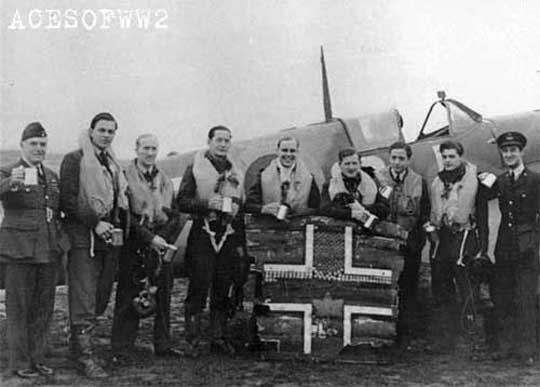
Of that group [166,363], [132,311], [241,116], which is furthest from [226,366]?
[241,116]

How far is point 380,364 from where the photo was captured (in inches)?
145

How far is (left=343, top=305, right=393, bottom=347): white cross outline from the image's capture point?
375 centimetres

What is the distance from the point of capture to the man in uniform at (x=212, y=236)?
12.5 feet

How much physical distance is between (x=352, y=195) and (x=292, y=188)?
404 mm

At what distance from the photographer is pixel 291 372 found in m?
3.60

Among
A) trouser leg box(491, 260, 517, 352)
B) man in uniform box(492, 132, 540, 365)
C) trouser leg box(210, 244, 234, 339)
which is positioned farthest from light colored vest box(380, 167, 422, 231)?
trouser leg box(210, 244, 234, 339)

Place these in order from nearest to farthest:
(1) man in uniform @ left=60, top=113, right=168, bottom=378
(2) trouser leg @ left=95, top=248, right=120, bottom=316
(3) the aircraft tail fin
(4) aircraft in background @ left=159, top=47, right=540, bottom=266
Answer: (1) man in uniform @ left=60, top=113, right=168, bottom=378, (2) trouser leg @ left=95, top=248, right=120, bottom=316, (4) aircraft in background @ left=159, top=47, right=540, bottom=266, (3) the aircraft tail fin

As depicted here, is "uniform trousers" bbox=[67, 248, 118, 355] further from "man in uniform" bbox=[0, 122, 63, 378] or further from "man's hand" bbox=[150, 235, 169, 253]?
"man's hand" bbox=[150, 235, 169, 253]

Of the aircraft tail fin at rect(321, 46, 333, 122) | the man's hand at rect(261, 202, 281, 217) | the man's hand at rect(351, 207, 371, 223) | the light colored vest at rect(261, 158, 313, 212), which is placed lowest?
the man's hand at rect(351, 207, 371, 223)

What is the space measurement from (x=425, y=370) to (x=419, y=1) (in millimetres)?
2621

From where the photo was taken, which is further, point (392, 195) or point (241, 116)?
point (241, 116)

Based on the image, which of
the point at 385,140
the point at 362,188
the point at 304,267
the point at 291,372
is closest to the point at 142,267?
the point at 304,267

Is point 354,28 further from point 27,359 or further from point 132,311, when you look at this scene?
point 27,359

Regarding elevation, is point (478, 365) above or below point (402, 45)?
below
